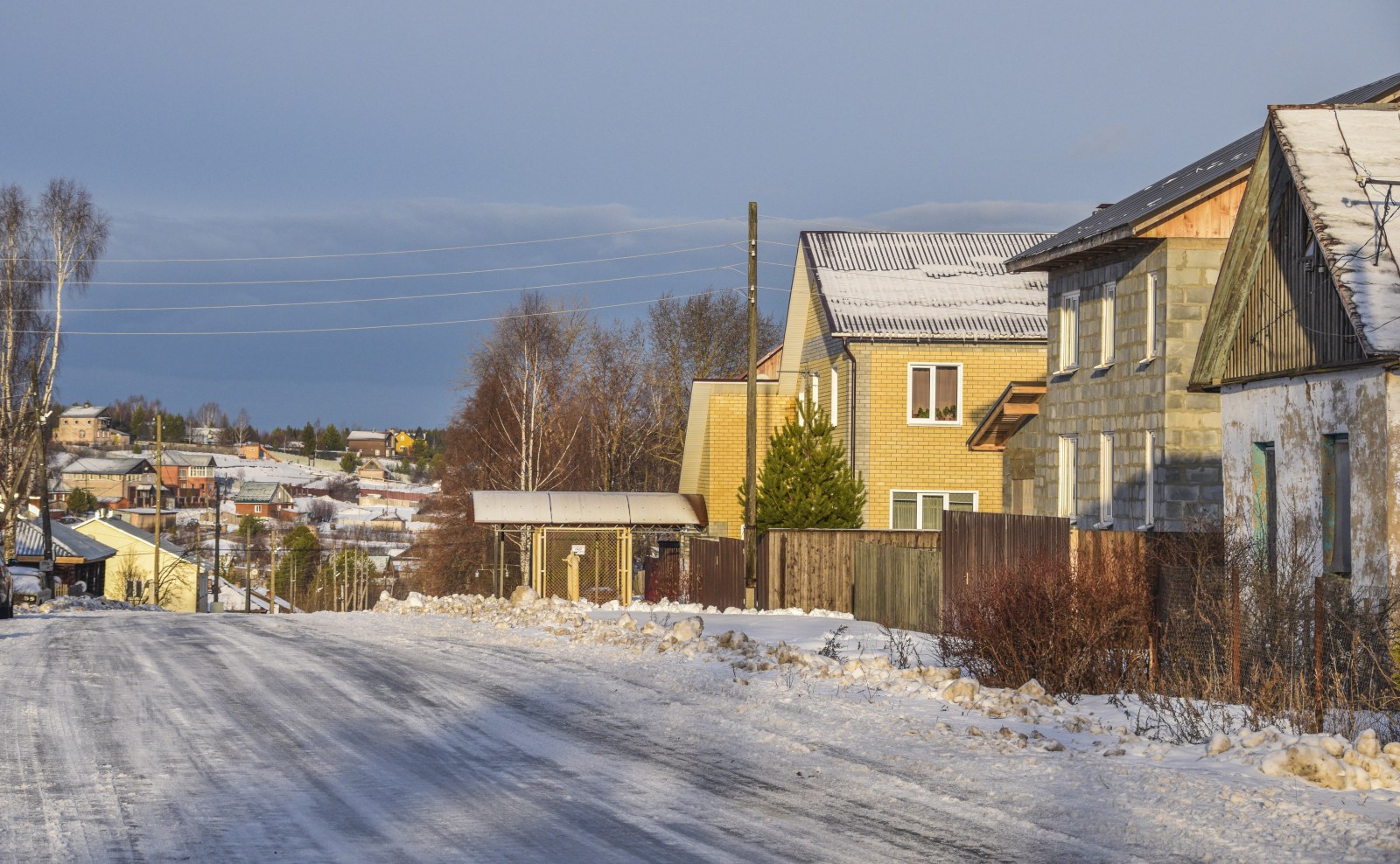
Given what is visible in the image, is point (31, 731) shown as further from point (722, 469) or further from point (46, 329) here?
point (46, 329)

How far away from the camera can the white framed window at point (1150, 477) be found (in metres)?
23.9

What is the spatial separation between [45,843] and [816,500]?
25648mm

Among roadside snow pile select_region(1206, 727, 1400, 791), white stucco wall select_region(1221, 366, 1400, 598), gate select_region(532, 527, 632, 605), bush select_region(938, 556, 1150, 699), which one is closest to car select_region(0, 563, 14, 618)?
gate select_region(532, 527, 632, 605)

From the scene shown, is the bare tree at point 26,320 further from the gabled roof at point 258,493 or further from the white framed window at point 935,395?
the gabled roof at point 258,493

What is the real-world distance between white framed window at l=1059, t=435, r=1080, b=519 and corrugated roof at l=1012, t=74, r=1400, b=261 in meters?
3.69

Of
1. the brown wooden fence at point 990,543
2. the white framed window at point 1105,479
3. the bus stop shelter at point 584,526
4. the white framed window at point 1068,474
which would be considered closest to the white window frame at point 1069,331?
the white framed window at point 1068,474

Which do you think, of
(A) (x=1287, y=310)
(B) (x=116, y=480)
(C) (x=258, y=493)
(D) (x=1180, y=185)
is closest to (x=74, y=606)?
(D) (x=1180, y=185)

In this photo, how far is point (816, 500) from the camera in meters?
32.7

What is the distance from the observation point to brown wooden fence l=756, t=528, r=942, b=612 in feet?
99.2

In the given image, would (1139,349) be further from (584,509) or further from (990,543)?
(584,509)

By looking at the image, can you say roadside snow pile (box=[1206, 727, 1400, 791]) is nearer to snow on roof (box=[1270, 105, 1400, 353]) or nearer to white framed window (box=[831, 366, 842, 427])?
snow on roof (box=[1270, 105, 1400, 353])

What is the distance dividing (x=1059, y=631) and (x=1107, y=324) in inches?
503

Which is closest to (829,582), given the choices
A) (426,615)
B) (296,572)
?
(426,615)

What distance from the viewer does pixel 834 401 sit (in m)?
38.8
